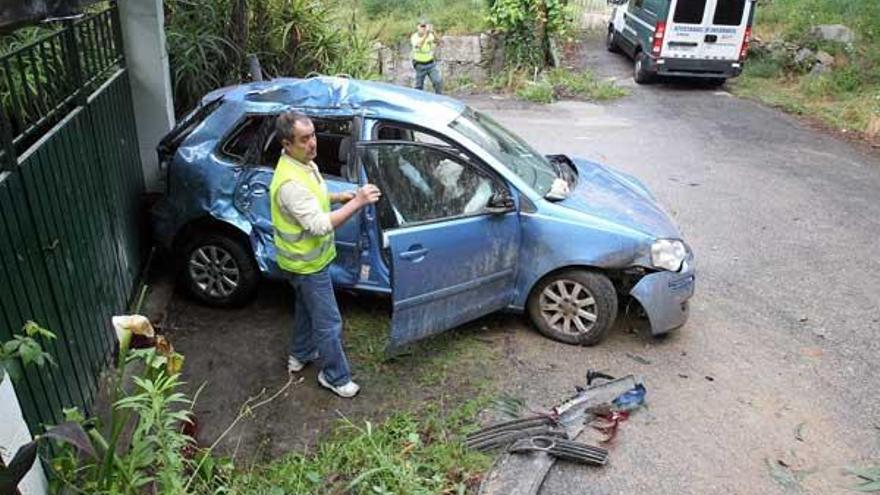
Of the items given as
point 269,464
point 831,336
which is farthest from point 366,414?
point 831,336

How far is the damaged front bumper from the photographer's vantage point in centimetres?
447

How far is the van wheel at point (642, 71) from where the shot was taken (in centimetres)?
1425

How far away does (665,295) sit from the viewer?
450 cm

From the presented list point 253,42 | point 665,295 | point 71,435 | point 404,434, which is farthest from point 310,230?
point 253,42

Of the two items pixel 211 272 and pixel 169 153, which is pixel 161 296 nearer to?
pixel 211 272

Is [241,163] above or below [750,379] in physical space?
above

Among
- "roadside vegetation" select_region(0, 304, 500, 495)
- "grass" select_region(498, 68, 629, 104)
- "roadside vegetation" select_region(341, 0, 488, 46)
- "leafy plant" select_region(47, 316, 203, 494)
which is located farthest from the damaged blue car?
"roadside vegetation" select_region(341, 0, 488, 46)

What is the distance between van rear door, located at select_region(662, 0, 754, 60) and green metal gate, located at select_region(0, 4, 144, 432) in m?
11.4

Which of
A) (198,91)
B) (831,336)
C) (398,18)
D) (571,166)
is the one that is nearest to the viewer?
(831,336)

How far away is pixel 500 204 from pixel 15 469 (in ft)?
10.3

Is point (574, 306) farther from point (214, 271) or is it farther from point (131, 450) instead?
point (131, 450)

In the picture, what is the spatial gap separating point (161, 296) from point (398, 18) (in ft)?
50.2

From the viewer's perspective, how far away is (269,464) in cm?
351

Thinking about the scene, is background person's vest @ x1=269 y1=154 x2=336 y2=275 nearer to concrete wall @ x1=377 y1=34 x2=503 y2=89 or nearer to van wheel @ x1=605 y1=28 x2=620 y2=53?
concrete wall @ x1=377 y1=34 x2=503 y2=89
